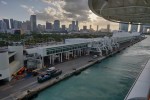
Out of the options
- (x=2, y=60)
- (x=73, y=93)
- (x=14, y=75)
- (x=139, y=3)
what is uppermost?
(x=139, y=3)

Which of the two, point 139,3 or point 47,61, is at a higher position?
point 139,3

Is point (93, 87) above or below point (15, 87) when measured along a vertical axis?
below

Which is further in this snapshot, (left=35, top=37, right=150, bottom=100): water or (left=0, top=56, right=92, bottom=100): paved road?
(left=35, top=37, right=150, bottom=100): water

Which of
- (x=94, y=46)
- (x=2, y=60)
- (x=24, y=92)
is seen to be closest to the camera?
(x=24, y=92)

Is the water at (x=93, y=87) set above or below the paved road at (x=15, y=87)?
below

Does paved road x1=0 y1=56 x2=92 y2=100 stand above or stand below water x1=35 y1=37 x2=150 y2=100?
above

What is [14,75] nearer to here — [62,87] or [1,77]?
[1,77]

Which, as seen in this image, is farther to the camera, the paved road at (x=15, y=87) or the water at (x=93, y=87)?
the water at (x=93, y=87)

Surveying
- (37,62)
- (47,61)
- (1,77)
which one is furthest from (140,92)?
(47,61)

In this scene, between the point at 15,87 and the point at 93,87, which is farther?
the point at 93,87

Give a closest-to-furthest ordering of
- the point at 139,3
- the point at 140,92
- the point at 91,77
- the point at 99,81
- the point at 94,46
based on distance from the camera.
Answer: the point at 139,3
the point at 140,92
the point at 99,81
the point at 91,77
the point at 94,46

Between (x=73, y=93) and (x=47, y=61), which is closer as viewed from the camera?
(x=73, y=93)
